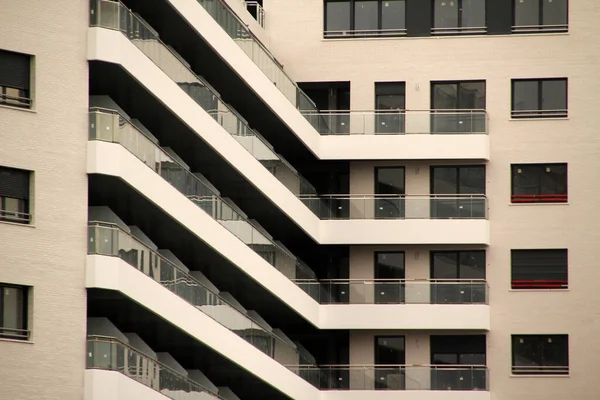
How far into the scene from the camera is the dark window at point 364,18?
6175 cm

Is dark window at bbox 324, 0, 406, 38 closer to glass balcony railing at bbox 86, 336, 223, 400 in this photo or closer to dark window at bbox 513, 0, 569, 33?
dark window at bbox 513, 0, 569, 33

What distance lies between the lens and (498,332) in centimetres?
5984

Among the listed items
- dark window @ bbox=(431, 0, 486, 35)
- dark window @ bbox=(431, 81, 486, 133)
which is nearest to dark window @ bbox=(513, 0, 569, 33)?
dark window @ bbox=(431, 0, 486, 35)

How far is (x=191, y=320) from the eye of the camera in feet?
164

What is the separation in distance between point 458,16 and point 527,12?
229 centimetres

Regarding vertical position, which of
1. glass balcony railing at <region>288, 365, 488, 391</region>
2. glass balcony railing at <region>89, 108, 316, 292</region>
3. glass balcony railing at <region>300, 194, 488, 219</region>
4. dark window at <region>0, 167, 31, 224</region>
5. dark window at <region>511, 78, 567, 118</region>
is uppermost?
dark window at <region>511, 78, 567, 118</region>

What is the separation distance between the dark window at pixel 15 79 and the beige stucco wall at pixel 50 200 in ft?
0.77

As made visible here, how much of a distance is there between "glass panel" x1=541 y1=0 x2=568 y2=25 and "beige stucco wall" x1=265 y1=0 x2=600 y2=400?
0.38m

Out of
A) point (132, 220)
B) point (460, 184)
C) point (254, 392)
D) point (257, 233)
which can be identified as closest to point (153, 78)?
point (132, 220)

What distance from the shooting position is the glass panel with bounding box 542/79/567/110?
60.9 meters

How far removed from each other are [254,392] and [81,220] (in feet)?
40.1

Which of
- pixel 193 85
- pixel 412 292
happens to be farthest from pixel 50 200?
pixel 412 292

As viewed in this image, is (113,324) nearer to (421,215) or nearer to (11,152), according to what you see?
(11,152)

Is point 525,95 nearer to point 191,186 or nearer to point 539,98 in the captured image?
point 539,98
